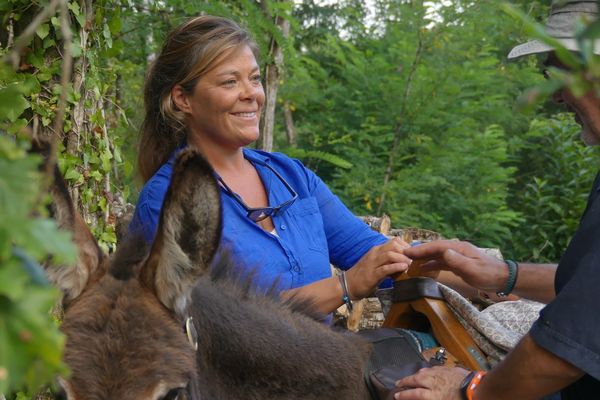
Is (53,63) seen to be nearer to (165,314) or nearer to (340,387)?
(165,314)

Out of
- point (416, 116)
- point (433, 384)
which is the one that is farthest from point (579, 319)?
point (416, 116)

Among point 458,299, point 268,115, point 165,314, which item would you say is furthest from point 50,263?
point 268,115

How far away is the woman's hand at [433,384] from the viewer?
96.0 inches

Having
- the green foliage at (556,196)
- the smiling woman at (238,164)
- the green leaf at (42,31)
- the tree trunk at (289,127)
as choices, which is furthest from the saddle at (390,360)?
the tree trunk at (289,127)

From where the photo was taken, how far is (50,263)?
227 centimetres

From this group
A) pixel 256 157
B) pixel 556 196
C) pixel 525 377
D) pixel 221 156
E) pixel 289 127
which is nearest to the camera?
pixel 525 377

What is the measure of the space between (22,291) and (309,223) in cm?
285

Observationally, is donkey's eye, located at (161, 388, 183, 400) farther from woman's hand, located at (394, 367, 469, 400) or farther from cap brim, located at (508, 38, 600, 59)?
cap brim, located at (508, 38, 600, 59)

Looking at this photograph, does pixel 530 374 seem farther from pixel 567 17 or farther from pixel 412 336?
pixel 567 17

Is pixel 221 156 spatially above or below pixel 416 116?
above

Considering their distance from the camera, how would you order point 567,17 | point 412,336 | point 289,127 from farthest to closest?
point 289,127 → point 412,336 → point 567,17

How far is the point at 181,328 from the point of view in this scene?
2219 millimetres

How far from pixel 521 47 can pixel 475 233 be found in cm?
690

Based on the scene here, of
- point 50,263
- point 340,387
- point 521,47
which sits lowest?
point 340,387
